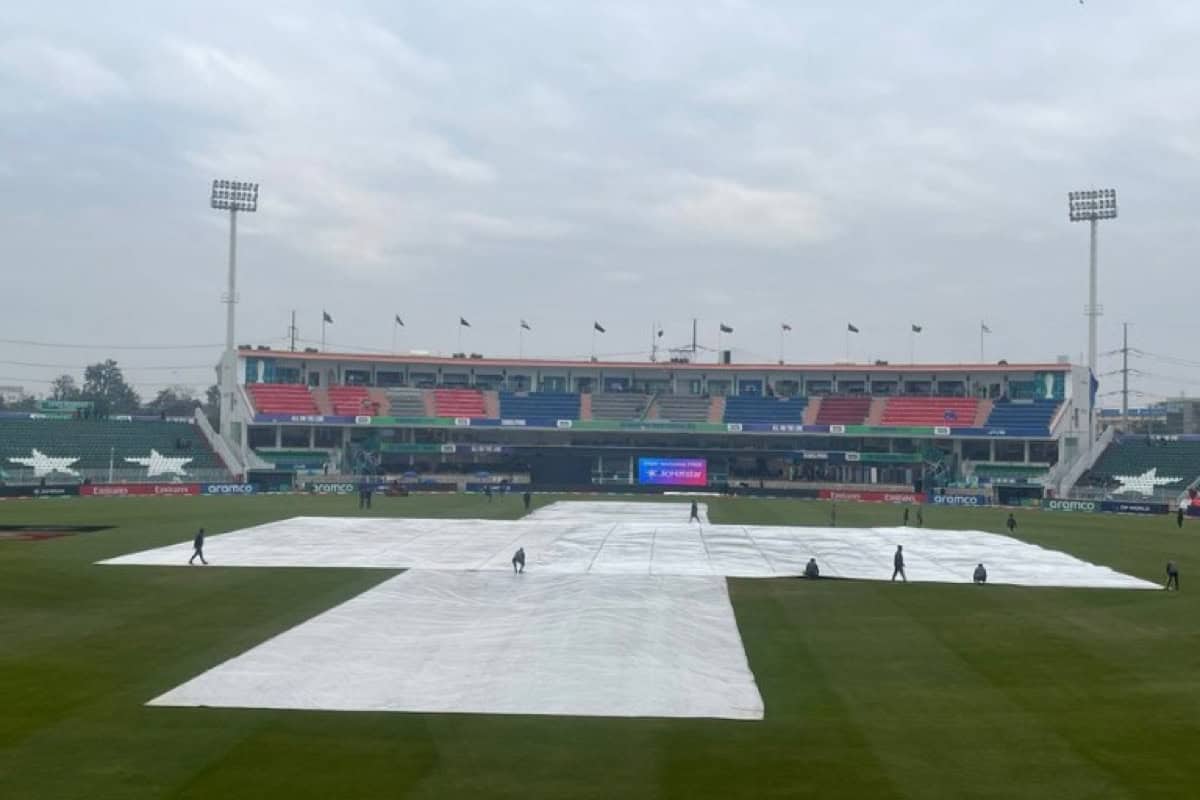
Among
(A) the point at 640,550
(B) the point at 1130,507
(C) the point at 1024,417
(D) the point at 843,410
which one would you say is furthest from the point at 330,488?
(B) the point at 1130,507

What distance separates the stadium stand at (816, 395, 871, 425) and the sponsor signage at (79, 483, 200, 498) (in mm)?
58010

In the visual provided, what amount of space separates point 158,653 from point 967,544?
4075cm

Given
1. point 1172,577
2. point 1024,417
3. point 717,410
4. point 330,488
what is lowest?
point 330,488

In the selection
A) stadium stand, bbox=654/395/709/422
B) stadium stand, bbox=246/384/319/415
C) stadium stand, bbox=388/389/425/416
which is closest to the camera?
stadium stand, bbox=246/384/319/415

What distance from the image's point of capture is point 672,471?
334 ft

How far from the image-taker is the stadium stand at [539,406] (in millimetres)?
107062

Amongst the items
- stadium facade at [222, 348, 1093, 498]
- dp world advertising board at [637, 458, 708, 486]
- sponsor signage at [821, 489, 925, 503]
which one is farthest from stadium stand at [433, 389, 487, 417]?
sponsor signage at [821, 489, 925, 503]

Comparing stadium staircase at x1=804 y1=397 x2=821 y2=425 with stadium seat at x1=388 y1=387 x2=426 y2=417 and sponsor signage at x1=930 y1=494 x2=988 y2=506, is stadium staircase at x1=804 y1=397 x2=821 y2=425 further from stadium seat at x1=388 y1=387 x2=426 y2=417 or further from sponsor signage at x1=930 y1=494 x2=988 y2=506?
stadium seat at x1=388 y1=387 x2=426 y2=417

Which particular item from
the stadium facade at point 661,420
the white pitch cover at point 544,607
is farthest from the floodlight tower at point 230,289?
the white pitch cover at point 544,607

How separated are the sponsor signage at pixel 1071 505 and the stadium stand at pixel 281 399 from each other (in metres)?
66.9

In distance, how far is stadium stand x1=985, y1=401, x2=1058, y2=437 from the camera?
3885 inches

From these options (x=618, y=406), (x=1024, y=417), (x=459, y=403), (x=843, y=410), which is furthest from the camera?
(x=618, y=406)

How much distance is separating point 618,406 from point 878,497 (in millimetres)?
28857

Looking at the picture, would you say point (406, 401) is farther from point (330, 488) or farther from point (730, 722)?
point (730, 722)
